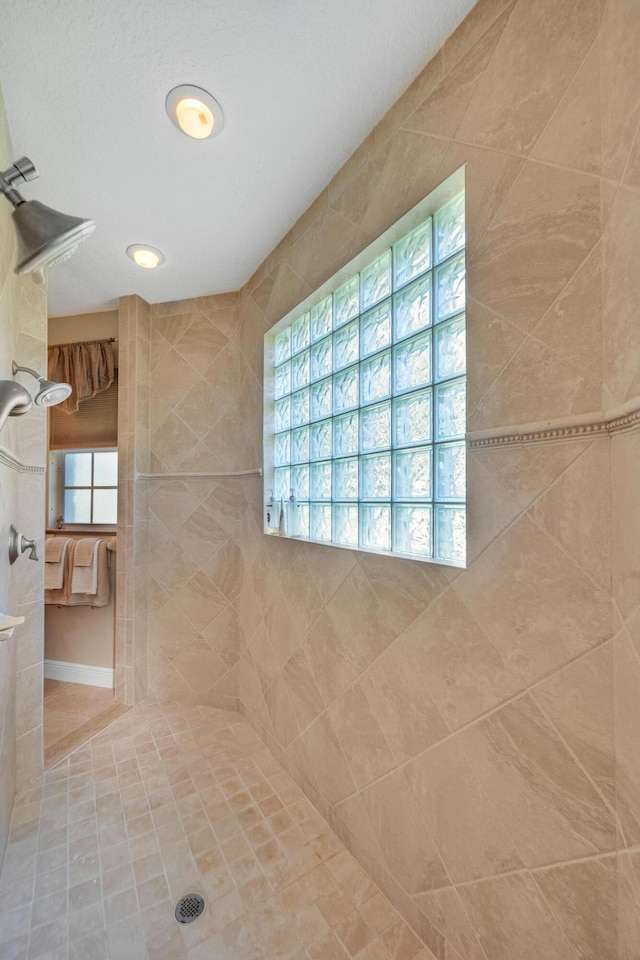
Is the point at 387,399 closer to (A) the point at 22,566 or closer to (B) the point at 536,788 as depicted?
(B) the point at 536,788

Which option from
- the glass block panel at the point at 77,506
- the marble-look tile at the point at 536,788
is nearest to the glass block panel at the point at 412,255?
the marble-look tile at the point at 536,788

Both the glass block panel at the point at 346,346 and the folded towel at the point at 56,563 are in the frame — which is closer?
the glass block panel at the point at 346,346

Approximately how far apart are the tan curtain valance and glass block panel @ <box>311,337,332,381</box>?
1429 millimetres

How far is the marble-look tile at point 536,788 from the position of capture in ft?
2.13

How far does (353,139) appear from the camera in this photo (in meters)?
1.18

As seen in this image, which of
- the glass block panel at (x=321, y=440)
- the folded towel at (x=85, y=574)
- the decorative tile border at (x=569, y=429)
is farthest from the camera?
the folded towel at (x=85, y=574)

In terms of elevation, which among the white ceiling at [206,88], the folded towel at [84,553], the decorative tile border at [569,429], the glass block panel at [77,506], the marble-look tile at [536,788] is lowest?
the marble-look tile at [536,788]

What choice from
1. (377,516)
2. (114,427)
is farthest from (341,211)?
(114,427)

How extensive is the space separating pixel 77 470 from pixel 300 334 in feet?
5.93

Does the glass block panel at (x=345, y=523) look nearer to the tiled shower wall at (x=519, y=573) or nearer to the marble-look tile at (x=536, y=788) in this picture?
the tiled shower wall at (x=519, y=573)

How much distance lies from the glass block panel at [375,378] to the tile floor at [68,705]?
2.17 m

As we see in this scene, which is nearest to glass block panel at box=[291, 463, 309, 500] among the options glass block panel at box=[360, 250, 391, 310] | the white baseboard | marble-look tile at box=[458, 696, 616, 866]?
glass block panel at box=[360, 250, 391, 310]

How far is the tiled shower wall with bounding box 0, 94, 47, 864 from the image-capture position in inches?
46.2

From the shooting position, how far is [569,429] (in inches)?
26.8
